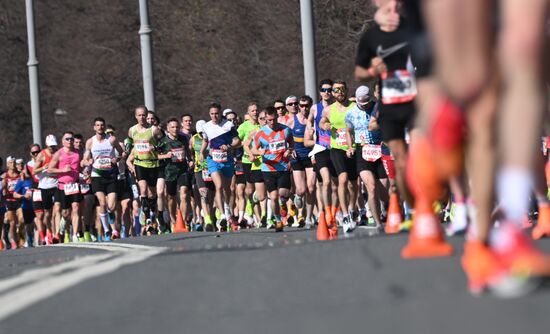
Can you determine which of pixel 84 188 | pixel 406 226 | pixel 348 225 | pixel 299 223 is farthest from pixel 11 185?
pixel 406 226

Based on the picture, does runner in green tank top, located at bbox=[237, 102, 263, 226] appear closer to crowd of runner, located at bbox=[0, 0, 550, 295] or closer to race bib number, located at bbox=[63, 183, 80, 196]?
crowd of runner, located at bbox=[0, 0, 550, 295]

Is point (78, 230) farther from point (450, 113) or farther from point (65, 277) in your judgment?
point (450, 113)

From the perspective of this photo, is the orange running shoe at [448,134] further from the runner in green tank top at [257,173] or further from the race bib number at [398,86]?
the runner in green tank top at [257,173]

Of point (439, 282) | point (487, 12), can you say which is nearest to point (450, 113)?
point (487, 12)

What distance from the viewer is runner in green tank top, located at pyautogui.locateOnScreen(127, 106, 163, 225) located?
80.3ft

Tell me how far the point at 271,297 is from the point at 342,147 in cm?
1237

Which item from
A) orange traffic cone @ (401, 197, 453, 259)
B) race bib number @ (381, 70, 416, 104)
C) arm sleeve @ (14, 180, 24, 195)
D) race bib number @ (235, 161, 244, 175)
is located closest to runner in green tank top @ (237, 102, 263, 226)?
race bib number @ (235, 161, 244, 175)

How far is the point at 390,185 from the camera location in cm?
1784

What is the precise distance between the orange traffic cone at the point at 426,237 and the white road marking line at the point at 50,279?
168cm

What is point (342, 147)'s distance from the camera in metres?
18.6

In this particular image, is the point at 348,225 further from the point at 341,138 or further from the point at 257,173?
the point at 257,173

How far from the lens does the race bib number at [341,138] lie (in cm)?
1836

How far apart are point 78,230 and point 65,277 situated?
61.8 feet

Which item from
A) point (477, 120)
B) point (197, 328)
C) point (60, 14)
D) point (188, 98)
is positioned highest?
point (60, 14)
